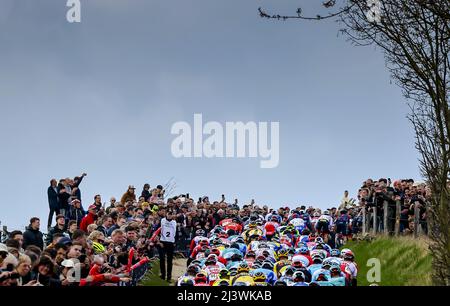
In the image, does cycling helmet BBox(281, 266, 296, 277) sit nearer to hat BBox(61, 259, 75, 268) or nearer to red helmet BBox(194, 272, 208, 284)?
red helmet BBox(194, 272, 208, 284)

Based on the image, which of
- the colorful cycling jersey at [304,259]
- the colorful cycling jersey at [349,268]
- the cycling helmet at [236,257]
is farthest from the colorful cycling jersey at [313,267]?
the cycling helmet at [236,257]

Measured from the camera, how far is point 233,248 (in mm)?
23234

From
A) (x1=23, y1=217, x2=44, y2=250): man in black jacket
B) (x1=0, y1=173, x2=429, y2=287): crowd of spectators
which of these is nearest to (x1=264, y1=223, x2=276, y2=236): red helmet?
(x1=0, y1=173, x2=429, y2=287): crowd of spectators

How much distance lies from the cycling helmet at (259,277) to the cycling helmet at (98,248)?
3.95 metres

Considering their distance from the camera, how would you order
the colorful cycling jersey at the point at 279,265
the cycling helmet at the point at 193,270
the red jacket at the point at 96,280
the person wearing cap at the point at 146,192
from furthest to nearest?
the person wearing cap at the point at 146,192, the colorful cycling jersey at the point at 279,265, the cycling helmet at the point at 193,270, the red jacket at the point at 96,280

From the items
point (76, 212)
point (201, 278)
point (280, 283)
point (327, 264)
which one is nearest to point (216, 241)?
point (76, 212)

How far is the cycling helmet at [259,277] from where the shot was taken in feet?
58.3

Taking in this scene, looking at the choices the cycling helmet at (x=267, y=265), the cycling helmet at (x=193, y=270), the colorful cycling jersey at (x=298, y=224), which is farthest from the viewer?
the colorful cycling jersey at (x=298, y=224)

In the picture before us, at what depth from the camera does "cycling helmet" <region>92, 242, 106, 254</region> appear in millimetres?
17203

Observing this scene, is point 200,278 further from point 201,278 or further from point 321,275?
point 321,275

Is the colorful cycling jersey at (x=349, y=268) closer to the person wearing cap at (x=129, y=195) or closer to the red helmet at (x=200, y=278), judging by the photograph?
the red helmet at (x=200, y=278)
